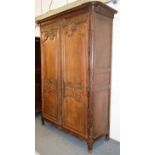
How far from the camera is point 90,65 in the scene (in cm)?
213

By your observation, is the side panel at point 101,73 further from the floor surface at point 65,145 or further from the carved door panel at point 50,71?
the carved door panel at point 50,71

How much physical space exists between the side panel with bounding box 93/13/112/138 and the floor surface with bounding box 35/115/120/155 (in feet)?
0.67

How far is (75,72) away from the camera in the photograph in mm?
2350

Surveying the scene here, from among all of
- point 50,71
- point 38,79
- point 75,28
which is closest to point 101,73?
point 75,28

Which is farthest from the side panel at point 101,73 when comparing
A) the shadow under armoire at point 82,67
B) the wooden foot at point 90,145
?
the wooden foot at point 90,145

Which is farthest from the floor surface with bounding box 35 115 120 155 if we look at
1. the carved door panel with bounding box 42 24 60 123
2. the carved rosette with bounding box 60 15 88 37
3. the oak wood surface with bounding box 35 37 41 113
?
the carved rosette with bounding box 60 15 88 37

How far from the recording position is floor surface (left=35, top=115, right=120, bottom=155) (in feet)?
7.46

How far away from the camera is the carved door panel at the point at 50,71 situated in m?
2.69

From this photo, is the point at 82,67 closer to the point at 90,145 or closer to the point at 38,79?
the point at 90,145

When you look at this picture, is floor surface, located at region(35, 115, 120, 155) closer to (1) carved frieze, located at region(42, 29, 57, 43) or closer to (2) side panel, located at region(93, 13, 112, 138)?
(2) side panel, located at region(93, 13, 112, 138)

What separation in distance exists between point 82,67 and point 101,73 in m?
0.30
